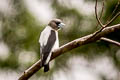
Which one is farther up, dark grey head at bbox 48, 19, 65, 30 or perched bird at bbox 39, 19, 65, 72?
perched bird at bbox 39, 19, 65, 72

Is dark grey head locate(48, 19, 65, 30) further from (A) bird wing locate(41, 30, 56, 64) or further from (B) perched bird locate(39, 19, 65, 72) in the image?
(A) bird wing locate(41, 30, 56, 64)

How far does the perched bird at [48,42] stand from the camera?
408 cm

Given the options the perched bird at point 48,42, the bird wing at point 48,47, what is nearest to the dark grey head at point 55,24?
the perched bird at point 48,42

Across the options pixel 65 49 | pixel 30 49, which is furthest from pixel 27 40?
pixel 65 49

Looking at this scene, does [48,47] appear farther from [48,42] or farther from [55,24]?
[55,24]

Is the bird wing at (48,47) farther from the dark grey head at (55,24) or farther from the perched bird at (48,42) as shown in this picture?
the dark grey head at (55,24)

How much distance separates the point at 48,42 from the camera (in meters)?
4.38

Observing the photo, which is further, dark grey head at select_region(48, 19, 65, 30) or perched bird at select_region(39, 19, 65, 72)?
dark grey head at select_region(48, 19, 65, 30)

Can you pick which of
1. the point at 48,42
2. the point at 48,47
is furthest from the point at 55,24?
the point at 48,47

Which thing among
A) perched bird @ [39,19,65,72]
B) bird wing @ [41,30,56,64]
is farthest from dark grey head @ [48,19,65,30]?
bird wing @ [41,30,56,64]

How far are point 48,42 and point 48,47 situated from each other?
0.10 m

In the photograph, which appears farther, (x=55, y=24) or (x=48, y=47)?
(x=55, y=24)

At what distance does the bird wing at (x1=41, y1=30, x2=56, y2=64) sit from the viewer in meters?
4.07

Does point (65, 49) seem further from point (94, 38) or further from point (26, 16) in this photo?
point (26, 16)
